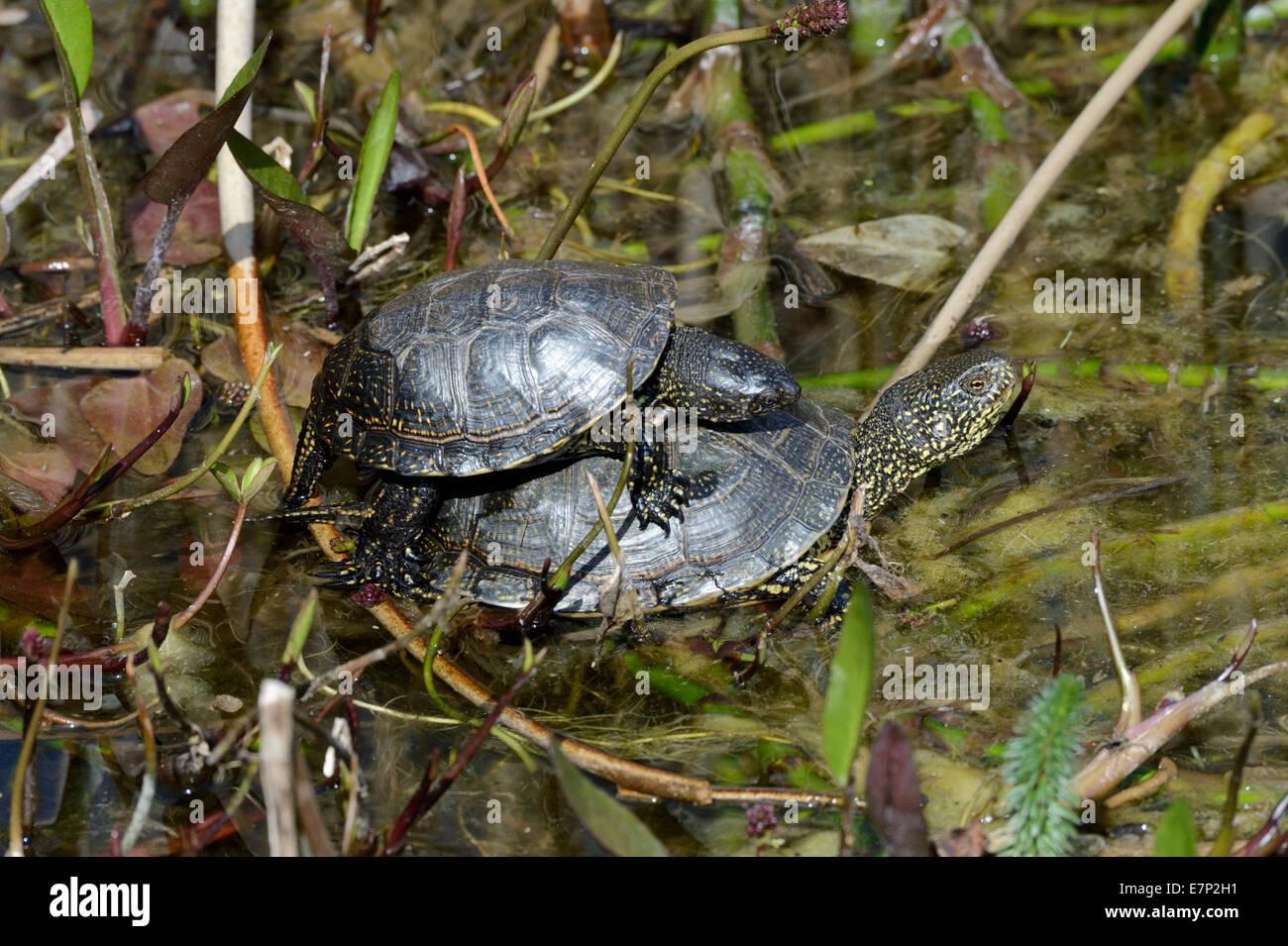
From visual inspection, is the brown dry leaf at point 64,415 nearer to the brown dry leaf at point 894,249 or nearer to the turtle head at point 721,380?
the turtle head at point 721,380

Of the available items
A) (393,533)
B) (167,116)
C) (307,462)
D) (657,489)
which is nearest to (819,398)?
(657,489)

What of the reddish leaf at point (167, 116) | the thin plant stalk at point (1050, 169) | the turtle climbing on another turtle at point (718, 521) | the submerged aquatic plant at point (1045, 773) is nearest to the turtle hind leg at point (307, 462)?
the turtle climbing on another turtle at point (718, 521)

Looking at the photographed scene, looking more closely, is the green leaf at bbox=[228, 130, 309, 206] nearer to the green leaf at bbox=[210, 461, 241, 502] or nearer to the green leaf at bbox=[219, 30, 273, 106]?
the green leaf at bbox=[219, 30, 273, 106]

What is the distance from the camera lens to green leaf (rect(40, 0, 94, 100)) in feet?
12.3

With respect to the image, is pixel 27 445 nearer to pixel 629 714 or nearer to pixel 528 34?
pixel 629 714

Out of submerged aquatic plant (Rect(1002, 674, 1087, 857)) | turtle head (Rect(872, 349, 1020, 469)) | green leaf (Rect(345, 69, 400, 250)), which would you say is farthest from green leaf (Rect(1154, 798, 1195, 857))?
green leaf (Rect(345, 69, 400, 250))

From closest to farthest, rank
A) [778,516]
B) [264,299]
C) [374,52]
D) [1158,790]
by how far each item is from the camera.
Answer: [1158,790]
[778,516]
[264,299]
[374,52]

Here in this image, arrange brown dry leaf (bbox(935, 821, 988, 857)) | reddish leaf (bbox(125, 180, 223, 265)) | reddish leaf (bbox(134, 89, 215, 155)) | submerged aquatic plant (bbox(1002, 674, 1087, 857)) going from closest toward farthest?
submerged aquatic plant (bbox(1002, 674, 1087, 857)), brown dry leaf (bbox(935, 821, 988, 857)), reddish leaf (bbox(125, 180, 223, 265)), reddish leaf (bbox(134, 89, 215, 155))

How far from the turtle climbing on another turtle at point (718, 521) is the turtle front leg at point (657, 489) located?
4 centimetres

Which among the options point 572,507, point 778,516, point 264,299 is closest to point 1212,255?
point 778,516

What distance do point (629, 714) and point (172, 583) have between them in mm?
1734

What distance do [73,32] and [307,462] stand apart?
171cm

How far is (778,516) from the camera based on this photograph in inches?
147

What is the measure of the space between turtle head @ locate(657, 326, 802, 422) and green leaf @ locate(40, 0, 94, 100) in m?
2.34
